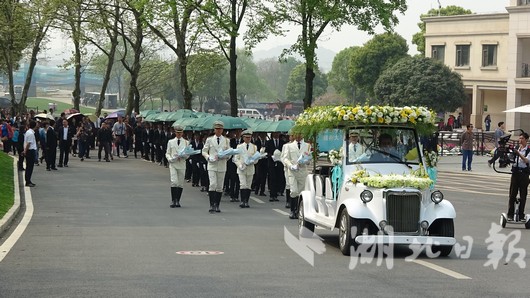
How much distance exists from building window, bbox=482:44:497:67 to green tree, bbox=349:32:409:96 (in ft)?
77.7

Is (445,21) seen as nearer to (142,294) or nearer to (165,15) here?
(165,15)

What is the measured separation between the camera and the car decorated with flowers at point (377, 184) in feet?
50.9

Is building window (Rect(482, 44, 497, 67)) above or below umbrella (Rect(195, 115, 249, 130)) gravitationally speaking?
above

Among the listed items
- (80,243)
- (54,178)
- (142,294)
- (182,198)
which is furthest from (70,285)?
(54,178)

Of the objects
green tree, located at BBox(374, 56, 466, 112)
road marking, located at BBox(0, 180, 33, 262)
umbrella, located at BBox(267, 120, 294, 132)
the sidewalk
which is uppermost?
green tree, located at BBox(374, 56, 466, 112)

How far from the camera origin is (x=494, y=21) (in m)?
75.5

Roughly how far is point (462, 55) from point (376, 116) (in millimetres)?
64028

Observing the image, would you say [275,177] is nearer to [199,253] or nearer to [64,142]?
[199,253]

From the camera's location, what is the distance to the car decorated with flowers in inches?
611

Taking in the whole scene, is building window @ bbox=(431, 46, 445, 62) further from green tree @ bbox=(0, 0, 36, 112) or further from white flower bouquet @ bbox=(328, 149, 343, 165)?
white flower bouquet @ bbox=(328, 149, 343, 165)

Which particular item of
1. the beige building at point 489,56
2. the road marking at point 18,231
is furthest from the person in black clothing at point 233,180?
the beige building at point 489,56

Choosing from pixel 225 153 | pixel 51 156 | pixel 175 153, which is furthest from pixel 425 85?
pixel 225 153

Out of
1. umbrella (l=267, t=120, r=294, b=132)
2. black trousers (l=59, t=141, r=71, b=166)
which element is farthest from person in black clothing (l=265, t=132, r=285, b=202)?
black trousers (l=59, t=141, r=71, b=166)

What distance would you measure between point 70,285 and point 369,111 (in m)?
6.18
